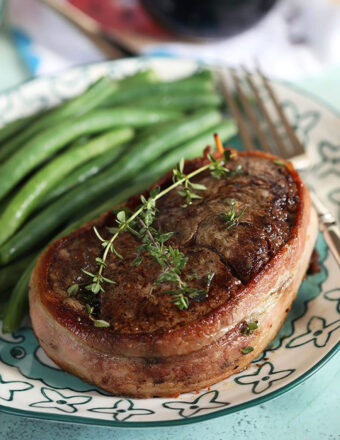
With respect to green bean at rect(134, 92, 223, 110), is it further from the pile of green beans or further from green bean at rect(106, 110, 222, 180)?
green bean at rect(106, 110, 222, 180)

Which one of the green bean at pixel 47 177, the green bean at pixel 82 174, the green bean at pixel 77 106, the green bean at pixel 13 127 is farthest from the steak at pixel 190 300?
the green bean at pixel 13 127

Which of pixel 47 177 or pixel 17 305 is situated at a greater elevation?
pixel 47 177

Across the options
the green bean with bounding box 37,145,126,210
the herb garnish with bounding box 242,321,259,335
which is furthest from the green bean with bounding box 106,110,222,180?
the herb garnish with bounding box 242,321,259,335

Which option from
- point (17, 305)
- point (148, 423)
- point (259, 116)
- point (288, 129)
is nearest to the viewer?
point (148, 423)

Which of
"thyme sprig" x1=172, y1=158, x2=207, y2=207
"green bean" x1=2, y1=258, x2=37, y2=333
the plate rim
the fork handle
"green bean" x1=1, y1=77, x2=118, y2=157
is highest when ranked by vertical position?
"green bean" x1=1, y1=77, x2=118, y2=157

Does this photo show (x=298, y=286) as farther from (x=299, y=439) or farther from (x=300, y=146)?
(x=300, y=146)

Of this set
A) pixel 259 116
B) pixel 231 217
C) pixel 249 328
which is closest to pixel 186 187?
pixel 231 217

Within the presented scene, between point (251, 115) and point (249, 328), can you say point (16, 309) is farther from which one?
point (251, 115)
